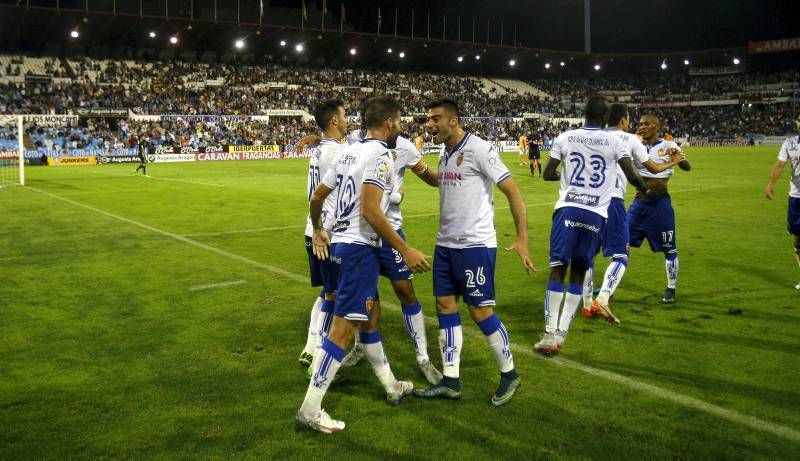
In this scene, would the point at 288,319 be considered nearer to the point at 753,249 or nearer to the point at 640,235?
the point at 640,235

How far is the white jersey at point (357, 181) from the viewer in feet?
13.6

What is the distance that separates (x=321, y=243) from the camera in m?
4.80

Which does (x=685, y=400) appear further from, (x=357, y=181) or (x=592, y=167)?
(x=357, y=181)

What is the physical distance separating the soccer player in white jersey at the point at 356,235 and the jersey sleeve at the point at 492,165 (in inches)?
25.3

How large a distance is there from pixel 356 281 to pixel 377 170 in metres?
0.75

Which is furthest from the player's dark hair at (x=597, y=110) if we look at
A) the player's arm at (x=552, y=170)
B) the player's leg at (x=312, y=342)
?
the player's leg at (x=312, y=342)

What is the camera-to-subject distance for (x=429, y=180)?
17.0ft

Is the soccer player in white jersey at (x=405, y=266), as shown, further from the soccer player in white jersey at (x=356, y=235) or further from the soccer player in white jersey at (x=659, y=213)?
the soccer player in white jersey at (x=659, y=213)

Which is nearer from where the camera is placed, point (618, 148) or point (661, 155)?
point (618, 148)

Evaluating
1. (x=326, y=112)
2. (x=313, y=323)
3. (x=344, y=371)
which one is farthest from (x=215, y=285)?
(x=326, y=112)

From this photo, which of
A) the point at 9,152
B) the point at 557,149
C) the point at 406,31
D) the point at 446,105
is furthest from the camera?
the point at 406,31

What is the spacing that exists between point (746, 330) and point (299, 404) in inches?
180

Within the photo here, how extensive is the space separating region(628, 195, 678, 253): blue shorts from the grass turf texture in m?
0.69

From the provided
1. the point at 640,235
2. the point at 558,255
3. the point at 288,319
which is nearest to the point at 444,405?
the point at 558,255
